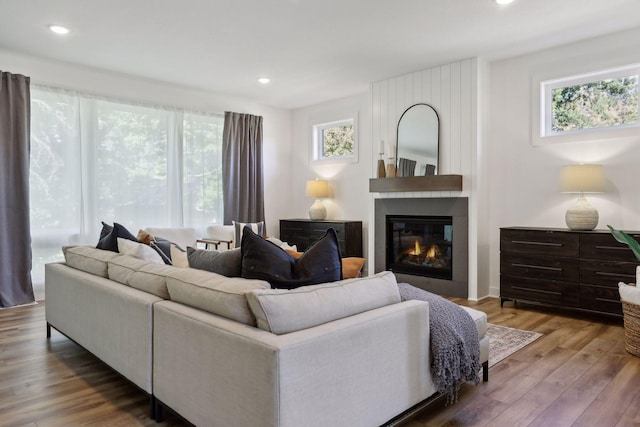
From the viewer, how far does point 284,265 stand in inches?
79.0

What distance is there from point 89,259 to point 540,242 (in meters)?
3.87

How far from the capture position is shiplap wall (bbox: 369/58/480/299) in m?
4.62

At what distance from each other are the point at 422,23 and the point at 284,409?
340cm

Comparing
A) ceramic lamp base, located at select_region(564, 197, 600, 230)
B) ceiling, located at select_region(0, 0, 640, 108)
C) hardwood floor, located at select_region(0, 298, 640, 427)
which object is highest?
ceiling, located at select_region(0, 0, 640, 108)

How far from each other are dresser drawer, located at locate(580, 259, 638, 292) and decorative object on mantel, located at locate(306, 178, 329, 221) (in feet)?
11.4

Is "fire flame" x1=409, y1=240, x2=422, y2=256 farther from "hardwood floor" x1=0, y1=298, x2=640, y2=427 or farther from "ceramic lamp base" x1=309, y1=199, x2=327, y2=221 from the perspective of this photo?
"hardwood floor" x1=0, y1=298, x2=640, y2=427

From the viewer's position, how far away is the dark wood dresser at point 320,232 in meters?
5.78

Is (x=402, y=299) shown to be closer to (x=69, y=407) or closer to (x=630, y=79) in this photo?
(x=69, y=407)

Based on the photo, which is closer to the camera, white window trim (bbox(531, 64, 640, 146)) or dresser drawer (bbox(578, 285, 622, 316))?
dresser drawer (bbox(578, 285, 622, 316))

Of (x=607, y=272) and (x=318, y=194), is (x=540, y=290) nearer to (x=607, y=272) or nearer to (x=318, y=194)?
(x=607, y=272)

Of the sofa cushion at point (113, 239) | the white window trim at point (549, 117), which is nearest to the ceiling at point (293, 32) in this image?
the white window trim at point (549, 117)

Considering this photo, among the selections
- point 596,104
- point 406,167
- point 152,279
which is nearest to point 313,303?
point 152,279

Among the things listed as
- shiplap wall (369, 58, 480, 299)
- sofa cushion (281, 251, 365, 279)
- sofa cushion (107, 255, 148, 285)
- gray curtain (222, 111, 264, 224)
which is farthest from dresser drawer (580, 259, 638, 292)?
gray curtain (222, 111, 264, 224)

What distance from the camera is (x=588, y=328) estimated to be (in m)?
3.60
